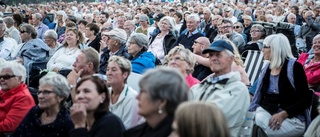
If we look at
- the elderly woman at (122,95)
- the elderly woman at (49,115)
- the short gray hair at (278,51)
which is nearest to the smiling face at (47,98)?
the elderly woman at (49,115)

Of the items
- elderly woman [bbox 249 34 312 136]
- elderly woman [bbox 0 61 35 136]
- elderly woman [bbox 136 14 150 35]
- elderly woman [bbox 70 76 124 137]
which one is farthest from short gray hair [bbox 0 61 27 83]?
elderly woman [bbox 136 14 150 35]

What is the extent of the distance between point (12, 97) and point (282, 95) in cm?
255

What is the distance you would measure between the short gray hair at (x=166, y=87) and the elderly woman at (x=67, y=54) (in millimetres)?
4368

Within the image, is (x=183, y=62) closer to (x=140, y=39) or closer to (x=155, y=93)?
(x=140, y=39)

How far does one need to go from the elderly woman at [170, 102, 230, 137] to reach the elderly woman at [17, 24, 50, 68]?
5.78 m

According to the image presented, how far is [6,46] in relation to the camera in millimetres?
9219

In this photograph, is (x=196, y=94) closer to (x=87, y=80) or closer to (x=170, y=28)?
(x=87, y=80)

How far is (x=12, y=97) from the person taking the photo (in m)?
5.14

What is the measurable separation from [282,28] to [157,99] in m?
6.70

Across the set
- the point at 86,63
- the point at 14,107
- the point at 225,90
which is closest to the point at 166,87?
the point at 225,90

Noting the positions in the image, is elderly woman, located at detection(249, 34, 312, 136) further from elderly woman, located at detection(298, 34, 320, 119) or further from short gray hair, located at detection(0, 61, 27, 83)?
short gray hair, located at detection(0, 61, 27, 83)

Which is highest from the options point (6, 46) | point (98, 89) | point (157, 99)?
point (157, 99)

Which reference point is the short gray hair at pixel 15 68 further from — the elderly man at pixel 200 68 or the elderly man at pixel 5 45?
the elderly man at pixel 5 45

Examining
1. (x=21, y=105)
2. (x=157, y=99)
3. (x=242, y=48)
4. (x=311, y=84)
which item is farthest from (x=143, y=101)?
(x=242, y=48)
